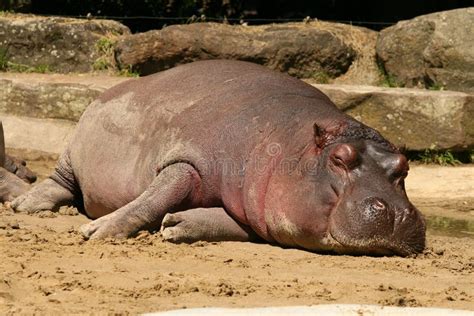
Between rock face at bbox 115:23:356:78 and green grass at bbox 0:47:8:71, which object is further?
green grass at bbox 0:47:8:71

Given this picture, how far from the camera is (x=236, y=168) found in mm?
7223

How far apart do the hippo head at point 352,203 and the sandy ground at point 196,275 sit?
0.09 m

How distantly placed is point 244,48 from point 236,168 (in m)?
4.64

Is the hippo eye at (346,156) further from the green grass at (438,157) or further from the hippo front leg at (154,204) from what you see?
the green grass at (438,157)

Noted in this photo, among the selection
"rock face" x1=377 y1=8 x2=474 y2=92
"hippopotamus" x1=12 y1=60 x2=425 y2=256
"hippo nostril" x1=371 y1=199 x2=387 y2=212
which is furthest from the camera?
"rock face" x1=377 y1=8 x2=474 y2=92

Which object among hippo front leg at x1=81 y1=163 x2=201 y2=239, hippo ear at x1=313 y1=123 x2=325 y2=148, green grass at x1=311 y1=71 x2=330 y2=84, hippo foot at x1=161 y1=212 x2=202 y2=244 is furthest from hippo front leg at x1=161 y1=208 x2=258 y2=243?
green grass at x1=311 y1=71 x2=330 y2=84

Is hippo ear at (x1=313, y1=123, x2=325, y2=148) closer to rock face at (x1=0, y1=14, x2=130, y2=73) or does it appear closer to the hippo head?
the hippo head

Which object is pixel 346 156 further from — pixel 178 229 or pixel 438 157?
pixel 438 157

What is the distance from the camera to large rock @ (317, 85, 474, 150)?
34.7 ft

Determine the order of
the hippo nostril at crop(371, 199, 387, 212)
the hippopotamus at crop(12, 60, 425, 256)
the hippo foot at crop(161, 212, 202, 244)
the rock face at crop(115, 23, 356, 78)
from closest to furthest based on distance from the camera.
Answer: the hippo nostril at crop(371, 199, 387, 212) < the hippopotamus at crop(12, 60, 425, 256) < the hippo foot at crop(161, 212, 202, 244) < the rock face at crop(115, 23, 356, 78)

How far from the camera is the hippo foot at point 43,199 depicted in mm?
8419

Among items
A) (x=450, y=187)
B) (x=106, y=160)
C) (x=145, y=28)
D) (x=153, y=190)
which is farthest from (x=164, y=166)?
(x=145, y=28)

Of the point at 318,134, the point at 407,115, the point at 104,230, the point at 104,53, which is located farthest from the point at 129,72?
the point at 318,134

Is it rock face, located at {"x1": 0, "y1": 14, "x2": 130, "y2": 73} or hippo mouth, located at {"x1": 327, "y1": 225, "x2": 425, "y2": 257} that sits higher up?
hippo mouth, located at {"x1": 327, "y1": 225, "x2": 425, "y2": 257}
